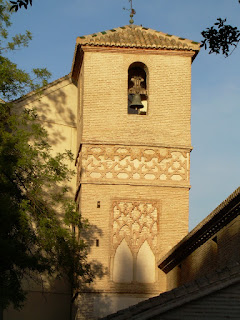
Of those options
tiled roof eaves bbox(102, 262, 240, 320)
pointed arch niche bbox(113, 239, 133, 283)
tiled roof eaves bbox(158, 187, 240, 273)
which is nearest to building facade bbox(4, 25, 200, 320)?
pointed arch niche bbox(113, 239, 133, 283)

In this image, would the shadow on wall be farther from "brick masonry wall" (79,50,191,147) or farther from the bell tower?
"brick masonry wall" (79,50,191,147)

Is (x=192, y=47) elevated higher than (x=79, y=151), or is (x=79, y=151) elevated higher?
(x=192, y=47)

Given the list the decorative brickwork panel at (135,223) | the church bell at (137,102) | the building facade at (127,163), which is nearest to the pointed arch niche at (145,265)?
the building facade at (127,163)

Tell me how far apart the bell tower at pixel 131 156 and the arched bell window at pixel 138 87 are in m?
0.03

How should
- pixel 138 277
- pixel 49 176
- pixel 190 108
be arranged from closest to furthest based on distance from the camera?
pixel 49 176 → pixel 138 277 → pixel 190 108

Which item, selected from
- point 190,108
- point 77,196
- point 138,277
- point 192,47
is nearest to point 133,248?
point 138,277

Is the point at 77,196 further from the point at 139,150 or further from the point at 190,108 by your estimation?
the point at 190,108

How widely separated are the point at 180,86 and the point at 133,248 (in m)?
4.63

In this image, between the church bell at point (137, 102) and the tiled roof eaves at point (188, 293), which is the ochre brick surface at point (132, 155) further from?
the tiled roof eaves at point (188, 293)

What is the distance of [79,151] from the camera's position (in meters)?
24.1

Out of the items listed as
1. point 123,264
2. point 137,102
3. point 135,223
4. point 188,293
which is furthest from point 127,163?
point 188,293

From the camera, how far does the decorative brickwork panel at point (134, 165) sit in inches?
922

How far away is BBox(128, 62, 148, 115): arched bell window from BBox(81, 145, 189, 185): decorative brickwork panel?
1.39 meters

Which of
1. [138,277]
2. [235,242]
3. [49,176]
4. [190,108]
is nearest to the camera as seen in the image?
[235,242]
